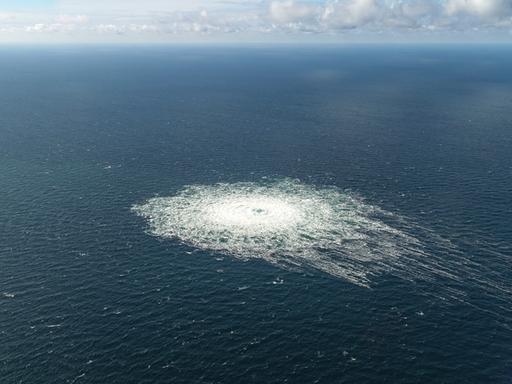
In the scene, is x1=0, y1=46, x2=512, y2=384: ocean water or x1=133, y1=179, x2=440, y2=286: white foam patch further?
x1=133, y1=179, x2=440, y2=286: white foam patch

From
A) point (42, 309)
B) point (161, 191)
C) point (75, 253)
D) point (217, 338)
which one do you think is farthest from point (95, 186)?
point (217, 338)

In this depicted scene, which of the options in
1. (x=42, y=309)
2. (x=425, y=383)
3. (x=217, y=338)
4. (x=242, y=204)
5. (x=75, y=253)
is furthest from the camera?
(x=242, y=204)

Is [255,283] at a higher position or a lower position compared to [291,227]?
lower

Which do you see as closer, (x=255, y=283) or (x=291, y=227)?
(x=255, y=283)

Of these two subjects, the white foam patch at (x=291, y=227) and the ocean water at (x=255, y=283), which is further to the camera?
the white foam patch at (x=291, y=227)

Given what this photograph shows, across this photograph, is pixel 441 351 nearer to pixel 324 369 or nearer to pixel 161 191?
pixel 324 369

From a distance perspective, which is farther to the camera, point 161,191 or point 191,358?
point 161,191

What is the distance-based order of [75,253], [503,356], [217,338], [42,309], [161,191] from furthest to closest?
1. [161,191]
2. [75,253]
3. [42,309]
4. [217,338]
5. [503,356]
